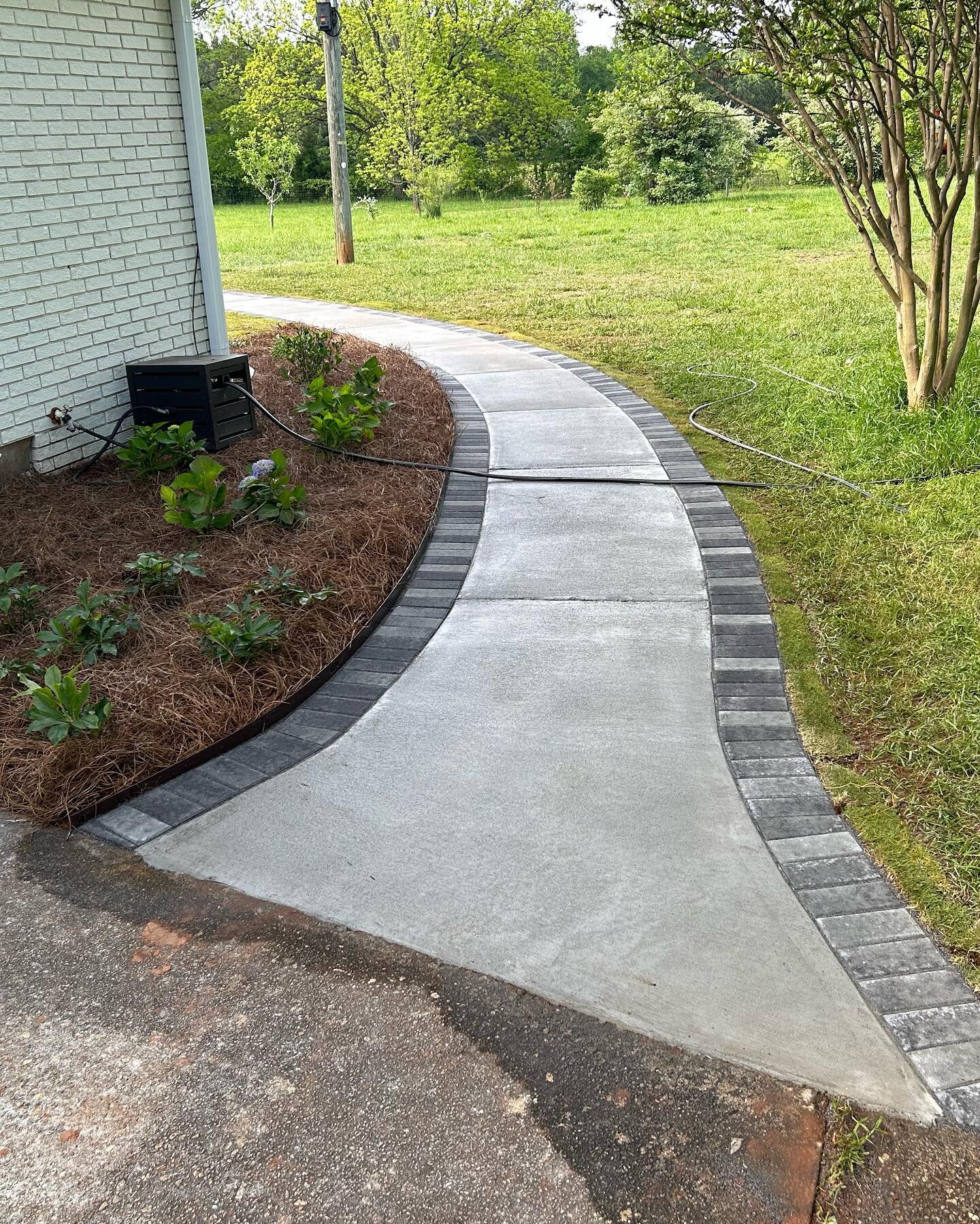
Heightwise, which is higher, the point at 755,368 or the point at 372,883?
the point at 755,368

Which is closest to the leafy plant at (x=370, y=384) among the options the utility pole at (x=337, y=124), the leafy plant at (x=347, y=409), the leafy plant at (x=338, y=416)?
the leafy plant at (x=347, y=409)

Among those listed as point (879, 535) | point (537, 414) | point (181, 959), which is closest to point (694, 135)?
point (537, 414)

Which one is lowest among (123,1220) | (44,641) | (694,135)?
(123,1220)

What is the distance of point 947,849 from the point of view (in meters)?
2.25

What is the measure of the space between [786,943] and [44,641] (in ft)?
7.64

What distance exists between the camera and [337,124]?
12680 mm

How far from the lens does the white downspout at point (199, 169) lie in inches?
210

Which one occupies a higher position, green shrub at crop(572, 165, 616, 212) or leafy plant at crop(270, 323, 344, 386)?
green shrub at crop(572, 165, 616, 212)

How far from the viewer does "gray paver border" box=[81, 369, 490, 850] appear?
2.51 m

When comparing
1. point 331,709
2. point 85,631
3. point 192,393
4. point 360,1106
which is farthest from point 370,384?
point 360,1106

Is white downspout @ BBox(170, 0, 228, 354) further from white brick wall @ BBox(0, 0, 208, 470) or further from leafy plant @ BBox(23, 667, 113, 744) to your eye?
leafy plant @ BBox(23, 667, 113, 744)

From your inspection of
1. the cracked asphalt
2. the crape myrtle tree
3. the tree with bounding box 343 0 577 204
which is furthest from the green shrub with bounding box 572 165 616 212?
the cracked asphalt

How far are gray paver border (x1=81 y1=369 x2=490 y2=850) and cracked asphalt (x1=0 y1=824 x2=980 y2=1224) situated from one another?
465 mm

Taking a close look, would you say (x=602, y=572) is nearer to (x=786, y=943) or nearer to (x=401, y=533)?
(x=401, y=533)
